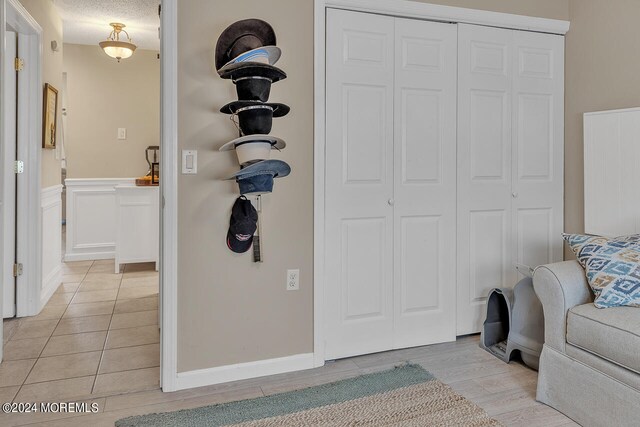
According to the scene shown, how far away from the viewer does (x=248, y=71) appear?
83.6 inches

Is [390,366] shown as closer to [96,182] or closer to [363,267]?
[363,267]

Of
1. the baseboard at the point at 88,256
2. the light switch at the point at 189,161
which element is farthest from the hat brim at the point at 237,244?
the baseboard at the point at 88,256

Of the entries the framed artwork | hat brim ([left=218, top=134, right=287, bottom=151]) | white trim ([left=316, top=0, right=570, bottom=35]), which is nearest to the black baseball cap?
hat brim ([left=218, top=134, right=287, bottom=151])

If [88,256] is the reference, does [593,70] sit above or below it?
above

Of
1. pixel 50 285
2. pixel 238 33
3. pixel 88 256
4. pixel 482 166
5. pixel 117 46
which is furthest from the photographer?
pixel 88 256

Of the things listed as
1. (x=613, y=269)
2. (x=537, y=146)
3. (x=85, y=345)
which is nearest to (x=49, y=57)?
(x=85, y=345)

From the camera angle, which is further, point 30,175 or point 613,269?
point 30,175

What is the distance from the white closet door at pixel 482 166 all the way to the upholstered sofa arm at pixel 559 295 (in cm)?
81

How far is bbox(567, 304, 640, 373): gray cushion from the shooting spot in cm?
171

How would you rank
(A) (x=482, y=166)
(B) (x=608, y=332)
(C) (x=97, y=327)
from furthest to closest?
1. (C) (x=97, y=327)
2. (A) (x=482, y=166)
3. (B) (x=608, y=332)

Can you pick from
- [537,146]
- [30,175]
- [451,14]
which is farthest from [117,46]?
[537,146]

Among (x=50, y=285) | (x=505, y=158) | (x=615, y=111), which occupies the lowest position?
(x=50, y=285)

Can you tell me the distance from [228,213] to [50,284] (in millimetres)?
2487

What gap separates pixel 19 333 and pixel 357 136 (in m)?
2.56
